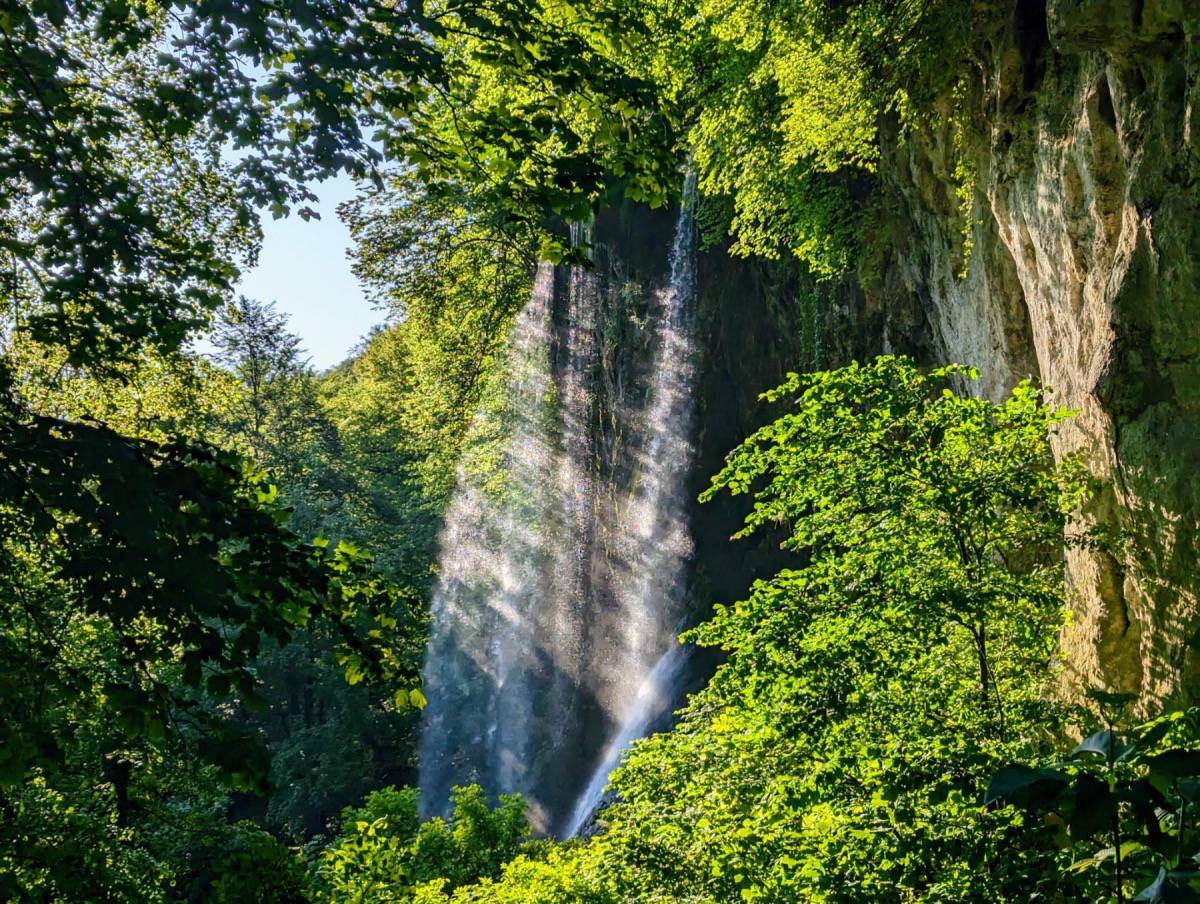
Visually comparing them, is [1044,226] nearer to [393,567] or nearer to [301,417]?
[393,567]

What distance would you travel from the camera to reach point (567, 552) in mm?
19672

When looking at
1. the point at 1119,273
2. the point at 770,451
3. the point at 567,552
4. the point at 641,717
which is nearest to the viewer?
the point at 1119,273

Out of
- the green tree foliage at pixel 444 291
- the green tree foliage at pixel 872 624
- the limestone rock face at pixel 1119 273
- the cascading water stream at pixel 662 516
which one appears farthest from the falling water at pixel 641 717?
the limestone rock face at pixel 1119 273

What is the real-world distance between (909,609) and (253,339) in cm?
2386

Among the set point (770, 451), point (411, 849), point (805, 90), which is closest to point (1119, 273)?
point (770, 451)

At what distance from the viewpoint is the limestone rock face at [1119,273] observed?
159 inches

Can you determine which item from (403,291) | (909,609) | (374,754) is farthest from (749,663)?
(374,754)

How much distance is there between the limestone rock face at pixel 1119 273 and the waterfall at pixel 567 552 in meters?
9.18

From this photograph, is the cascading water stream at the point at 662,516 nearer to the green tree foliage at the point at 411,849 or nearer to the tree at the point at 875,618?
the green tree foliage at the point at 411,849

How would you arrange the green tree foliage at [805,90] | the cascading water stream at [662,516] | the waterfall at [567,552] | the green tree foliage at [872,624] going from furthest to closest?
the waterfall at [567,552] < the cascading water stream at [662,516] < the green tree foliage at [805,90] < the green tree foliage at [872,624]

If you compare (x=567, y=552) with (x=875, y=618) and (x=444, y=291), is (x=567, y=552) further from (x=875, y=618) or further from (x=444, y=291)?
(x=875, y=618)

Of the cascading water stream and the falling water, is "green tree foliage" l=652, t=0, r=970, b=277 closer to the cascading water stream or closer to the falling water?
the cascading water stream

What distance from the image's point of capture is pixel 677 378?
52.5 ft

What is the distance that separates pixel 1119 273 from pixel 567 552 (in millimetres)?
15941
